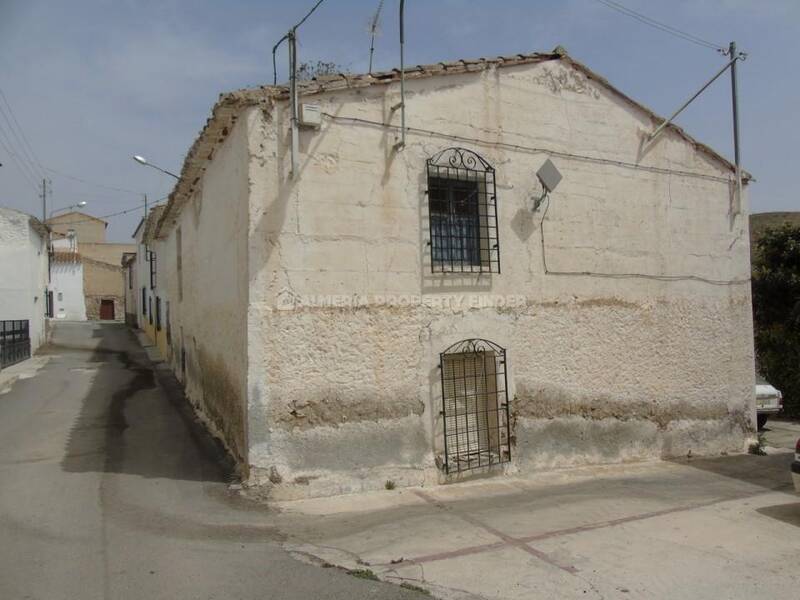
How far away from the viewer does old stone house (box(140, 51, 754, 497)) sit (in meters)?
6.54

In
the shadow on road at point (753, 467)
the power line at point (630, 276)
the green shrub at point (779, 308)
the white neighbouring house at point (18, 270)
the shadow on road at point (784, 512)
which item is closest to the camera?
the shadow on road at point (784, 512)

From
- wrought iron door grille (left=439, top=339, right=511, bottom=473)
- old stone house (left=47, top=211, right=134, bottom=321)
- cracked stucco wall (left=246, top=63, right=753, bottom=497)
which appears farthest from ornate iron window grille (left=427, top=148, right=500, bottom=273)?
old stone house (left=47, top=211, right=134, bottom=321)

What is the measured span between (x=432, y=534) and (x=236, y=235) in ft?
12.8

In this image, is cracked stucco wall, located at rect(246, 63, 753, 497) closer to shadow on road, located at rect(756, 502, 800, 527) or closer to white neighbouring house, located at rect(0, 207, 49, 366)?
shadow on road, located at rect(756, 502, 800, 527)

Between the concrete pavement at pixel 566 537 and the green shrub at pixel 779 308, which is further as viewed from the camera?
the green shrub at pixel 779 308

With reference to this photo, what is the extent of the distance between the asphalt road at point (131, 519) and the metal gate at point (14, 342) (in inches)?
234

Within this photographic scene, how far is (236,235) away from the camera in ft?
22.9

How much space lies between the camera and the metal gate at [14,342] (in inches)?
610

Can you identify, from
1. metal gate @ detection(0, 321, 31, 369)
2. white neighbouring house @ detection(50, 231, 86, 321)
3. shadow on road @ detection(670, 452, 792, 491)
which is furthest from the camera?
white neighbouring house @ detection(50, 231, 86, 321)

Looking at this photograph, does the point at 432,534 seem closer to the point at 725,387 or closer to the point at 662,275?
the point at 662,275

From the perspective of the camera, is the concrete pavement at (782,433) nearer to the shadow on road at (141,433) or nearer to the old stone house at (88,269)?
the shadow on road at (141,433)

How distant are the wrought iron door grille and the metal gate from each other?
1281 cm

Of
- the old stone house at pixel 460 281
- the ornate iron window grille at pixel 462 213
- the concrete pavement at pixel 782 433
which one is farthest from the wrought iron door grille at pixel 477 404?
the concrete pavement at pixel 782 433

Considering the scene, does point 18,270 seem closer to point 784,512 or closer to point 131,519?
point 131,519
